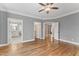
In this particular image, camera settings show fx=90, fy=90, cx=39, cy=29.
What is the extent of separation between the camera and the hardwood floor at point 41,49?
201 centimetres

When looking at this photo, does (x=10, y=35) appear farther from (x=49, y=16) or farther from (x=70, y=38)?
(x=70, y=38)

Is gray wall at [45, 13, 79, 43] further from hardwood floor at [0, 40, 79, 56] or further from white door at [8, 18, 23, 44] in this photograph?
white door at [8, 18, 23, 44]

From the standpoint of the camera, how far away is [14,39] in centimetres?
210

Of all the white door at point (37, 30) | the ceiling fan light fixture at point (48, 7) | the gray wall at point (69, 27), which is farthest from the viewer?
the white door at point (37, 30)

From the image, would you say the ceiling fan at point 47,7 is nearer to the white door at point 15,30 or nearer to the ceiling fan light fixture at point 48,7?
the ceiling fan light fixture at point 48,7

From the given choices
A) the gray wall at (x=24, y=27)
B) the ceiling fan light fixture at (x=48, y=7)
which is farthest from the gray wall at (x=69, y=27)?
the gray wall at (x=24, y=27)

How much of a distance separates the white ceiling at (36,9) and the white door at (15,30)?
0.76ft

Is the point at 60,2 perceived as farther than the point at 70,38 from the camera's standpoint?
No

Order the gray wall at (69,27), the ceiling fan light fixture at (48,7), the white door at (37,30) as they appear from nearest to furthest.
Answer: the ceiling fan light fixture at (48,7) → the gray wall at (69,27) → the white door at (37,30)

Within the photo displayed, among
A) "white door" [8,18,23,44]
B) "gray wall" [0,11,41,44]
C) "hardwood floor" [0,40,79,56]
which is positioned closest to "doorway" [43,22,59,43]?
"hardwood floor" [0,40,79,56]

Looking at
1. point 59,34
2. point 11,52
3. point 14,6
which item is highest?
point 14,6

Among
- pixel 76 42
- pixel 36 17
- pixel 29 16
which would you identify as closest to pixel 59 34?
pixel 76 42

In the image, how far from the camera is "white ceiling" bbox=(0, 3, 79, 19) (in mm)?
1988

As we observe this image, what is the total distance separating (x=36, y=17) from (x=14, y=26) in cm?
56
